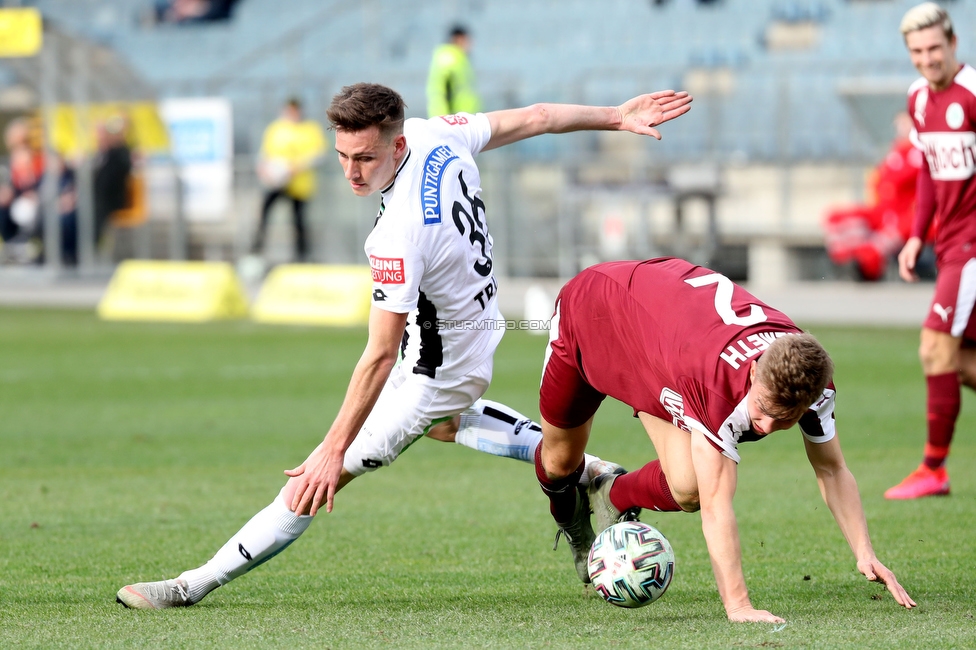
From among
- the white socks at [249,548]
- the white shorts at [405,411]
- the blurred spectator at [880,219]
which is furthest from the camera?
the blurred spectator at [880,219]

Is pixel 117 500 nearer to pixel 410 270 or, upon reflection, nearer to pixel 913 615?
pixel 410 270

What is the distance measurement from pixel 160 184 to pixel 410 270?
62.9 ft

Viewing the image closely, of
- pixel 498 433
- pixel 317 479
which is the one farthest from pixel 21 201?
pixel 317 479

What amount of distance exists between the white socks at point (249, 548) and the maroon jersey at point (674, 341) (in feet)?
3.98

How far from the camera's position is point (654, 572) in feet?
15.4

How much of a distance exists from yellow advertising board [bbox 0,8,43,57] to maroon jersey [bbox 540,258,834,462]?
18566mm

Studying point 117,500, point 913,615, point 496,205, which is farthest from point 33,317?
point 913,615

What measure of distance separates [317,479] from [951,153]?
4302mm

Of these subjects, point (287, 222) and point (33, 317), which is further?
point (287, 222)

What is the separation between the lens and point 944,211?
7469 mm

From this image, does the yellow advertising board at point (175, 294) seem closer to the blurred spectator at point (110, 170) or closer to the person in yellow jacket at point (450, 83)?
the blurred spectator at point (110, 170)

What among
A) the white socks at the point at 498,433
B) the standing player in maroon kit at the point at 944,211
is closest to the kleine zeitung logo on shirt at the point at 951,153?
the standing player in maroon kit at the point at 944,211

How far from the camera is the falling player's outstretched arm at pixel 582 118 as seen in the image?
5.50m

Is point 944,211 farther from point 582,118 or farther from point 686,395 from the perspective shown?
point 686,395
